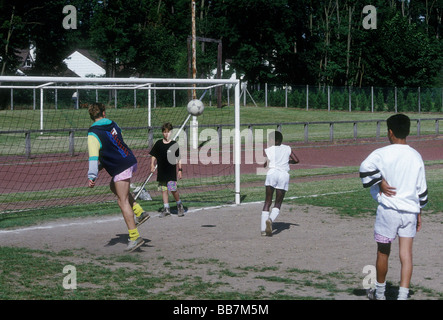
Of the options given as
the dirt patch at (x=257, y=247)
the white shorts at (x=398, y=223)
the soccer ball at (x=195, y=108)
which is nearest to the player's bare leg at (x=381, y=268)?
the white shorts at (x=398, y=223)

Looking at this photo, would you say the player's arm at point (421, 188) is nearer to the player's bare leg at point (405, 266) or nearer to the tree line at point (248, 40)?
the player's bare leg at point (405, 266)

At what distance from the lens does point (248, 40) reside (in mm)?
73125

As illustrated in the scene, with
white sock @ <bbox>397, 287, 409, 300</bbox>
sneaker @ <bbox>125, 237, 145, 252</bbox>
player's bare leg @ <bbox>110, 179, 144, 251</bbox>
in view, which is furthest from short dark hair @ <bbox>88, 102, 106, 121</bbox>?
white sock @ <bbox>397, 287, 409, 300</bbox>

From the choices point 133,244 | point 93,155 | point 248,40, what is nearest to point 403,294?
point 133,244

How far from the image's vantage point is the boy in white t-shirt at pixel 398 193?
676 cm

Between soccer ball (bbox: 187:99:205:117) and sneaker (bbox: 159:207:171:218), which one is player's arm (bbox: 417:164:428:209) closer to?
sneaker (bbox: 159:207:171:218)

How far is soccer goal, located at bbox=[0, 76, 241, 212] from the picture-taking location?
592 inches

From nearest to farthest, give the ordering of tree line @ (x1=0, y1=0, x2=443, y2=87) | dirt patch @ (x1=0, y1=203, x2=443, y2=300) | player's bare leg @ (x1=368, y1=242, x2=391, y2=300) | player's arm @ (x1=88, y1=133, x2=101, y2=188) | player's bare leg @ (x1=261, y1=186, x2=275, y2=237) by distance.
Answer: player's bare leg @ (x1=368, y1=242, x2=391, y2=300)
dirt patch @ (x1=0, y1=203, x2=443, y2=300)
player's arm @ (x1=88, y1=133, x2=101, y2=188)
player's bare leg @ (x1=261, y1=186, x2=275, y2=237)
tree line @ (x1=0, y1=0, x2=443, y2=87)

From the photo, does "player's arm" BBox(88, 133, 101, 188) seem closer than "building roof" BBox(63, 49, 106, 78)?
Yes

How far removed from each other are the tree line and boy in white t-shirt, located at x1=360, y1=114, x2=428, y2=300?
167 feet

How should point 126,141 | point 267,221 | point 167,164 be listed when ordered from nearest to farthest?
point 267,221, point 167,164, point 126,141

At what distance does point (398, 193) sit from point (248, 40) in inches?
2656

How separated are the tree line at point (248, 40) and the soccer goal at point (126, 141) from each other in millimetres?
17580

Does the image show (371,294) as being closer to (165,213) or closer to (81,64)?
(165,213)
